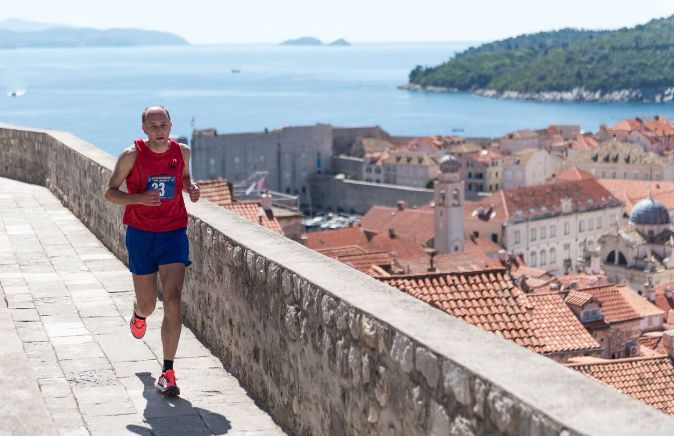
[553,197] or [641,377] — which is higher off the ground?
[641,377]

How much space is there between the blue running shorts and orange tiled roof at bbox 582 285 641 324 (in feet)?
82.0

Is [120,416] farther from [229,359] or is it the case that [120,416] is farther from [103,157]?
[103,157]

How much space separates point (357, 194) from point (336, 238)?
38443 millimetres

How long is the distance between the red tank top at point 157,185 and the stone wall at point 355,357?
1.15 feet

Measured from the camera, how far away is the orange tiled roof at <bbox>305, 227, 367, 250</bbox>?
40.0 meters

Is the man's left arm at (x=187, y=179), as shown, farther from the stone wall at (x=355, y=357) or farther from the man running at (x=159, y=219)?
the stone wall at (x=355, y=357)

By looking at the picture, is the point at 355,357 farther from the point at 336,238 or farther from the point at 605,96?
the point at 605,96

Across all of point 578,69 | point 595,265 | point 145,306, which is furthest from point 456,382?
point 578,69

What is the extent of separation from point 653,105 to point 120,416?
179243 mm

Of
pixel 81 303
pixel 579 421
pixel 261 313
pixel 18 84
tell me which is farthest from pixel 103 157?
pixel 18 84

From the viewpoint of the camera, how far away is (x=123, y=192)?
4.25 meters

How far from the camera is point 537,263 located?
65.5 m

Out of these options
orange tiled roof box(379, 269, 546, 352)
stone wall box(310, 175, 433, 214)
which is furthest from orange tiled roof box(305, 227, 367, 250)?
stone wall box(310, 175, 433, 214)

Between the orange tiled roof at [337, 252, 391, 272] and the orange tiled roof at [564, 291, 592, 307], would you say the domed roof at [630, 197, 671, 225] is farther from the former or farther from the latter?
the orange tiled roof at [337, 252, 391, 272]
